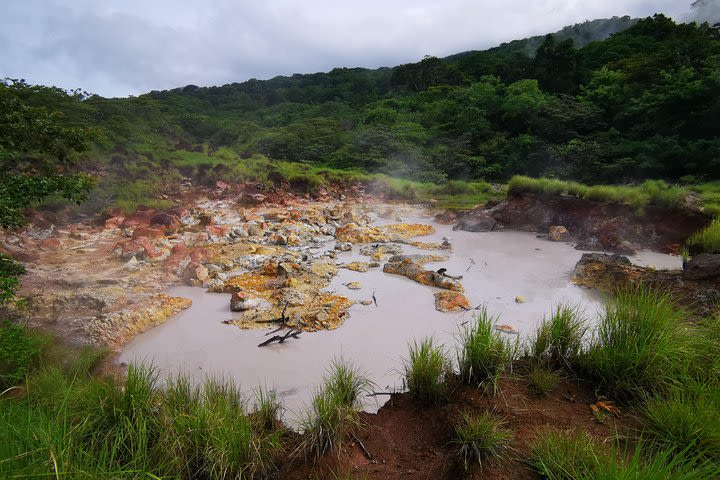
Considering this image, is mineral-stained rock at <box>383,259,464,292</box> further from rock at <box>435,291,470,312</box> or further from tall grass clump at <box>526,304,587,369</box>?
tall grass clump at <box>526,304,587,369</box>

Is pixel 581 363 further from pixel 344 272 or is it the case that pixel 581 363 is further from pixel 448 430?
pixel 344 272

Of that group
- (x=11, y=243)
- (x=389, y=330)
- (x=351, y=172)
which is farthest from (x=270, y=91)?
(x=389, y=330)

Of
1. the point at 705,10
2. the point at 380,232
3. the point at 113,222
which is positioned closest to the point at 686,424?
the point at 380,232

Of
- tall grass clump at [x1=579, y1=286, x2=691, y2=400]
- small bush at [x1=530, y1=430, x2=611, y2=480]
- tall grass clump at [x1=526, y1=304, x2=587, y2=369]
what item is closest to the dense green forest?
tall grass clump at [x1=579, y1=286, x2=691, y2=400]

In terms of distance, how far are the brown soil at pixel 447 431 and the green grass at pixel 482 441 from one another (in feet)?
0.15

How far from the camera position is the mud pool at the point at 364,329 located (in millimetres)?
3838

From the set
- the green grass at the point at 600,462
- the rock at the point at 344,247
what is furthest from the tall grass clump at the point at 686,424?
the rock at the point at 344,247

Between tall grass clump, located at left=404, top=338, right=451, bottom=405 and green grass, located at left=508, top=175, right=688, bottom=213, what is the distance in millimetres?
8667

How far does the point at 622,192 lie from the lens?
363 inches

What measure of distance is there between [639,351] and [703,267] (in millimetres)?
3407

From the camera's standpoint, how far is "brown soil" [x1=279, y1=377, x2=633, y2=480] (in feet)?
6.86

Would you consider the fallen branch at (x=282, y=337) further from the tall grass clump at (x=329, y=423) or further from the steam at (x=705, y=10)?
the steam at (x=705, y=10)

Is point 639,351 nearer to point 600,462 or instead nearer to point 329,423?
point 600,462

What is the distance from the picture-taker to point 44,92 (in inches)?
631
